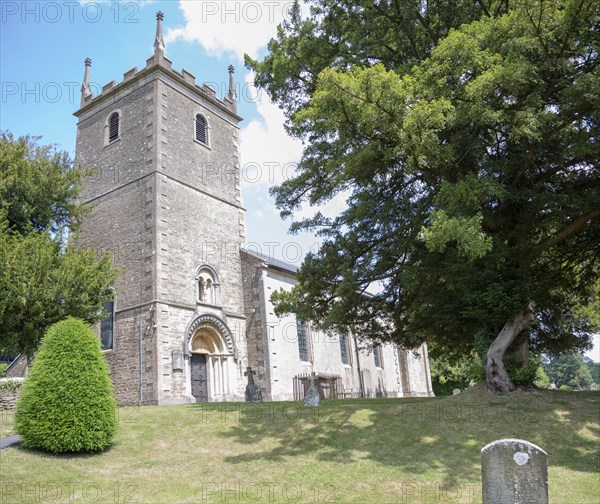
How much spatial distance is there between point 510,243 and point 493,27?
5767 mm

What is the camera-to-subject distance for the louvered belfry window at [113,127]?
26.3 m

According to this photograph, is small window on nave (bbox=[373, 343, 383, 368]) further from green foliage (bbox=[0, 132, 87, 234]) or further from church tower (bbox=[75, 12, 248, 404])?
green foliage (bbox=[0, 132, 87, 234])

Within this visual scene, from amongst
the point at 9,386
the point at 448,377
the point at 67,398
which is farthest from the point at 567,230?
the point at 448,377

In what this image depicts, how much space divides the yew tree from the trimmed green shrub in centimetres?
657

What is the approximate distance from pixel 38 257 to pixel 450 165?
12534mm

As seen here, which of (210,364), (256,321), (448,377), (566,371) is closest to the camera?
(210,364)

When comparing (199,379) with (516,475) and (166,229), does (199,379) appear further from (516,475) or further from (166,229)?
(516,475)

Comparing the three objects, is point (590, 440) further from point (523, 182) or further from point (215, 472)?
point (215, 472)

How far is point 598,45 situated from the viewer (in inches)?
478

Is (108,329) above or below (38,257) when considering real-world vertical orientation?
below

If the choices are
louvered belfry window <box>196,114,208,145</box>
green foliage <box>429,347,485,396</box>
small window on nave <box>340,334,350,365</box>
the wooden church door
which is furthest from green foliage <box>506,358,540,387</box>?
green foliage <box>429,347,485,396</box>

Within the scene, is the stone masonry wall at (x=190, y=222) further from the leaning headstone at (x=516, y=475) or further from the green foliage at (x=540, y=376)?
the leaning headstone at (x=516, y=475)

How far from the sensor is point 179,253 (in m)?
23.1

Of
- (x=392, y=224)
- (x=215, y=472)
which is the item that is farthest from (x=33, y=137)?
(x=215, y=472)
